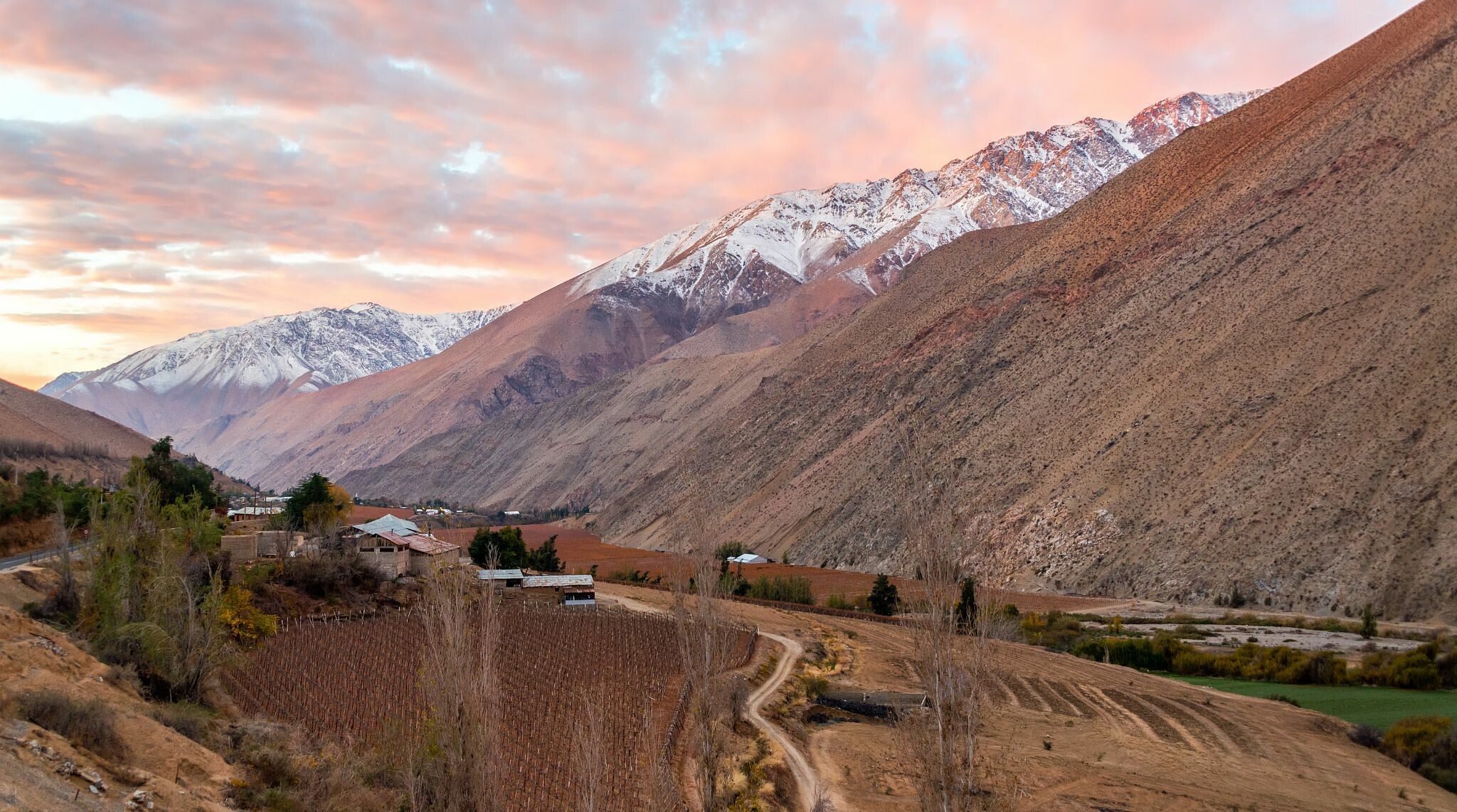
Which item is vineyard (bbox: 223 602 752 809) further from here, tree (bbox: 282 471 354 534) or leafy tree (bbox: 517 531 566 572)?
leafy tree (bbox: 517 531 566 572)

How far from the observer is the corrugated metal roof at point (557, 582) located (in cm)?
5747

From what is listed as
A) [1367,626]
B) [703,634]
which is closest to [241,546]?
[703,634]

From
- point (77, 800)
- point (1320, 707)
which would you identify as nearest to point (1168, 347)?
point (1320, 707)

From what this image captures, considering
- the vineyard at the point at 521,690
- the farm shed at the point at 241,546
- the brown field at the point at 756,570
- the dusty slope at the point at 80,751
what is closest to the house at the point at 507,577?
the brown field at the point at 756,570

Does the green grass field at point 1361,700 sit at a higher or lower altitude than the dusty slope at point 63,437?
lower

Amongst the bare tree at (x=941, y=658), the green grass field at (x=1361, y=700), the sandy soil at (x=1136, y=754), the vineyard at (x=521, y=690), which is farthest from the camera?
the green grass field at (x=1361, y=700)

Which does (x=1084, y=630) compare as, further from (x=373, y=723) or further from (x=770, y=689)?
(x=373, y=723)

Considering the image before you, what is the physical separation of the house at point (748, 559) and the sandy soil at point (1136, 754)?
40778 millimetres

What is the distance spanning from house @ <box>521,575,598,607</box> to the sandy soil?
1944 centimetres

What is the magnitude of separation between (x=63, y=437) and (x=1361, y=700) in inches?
4513

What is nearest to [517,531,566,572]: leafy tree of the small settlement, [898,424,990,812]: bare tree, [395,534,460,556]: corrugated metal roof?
the small settlement

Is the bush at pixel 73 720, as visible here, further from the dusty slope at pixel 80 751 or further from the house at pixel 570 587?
the house at pixel 570 587

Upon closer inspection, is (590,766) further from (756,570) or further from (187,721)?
(756,570)

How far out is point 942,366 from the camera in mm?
94625
